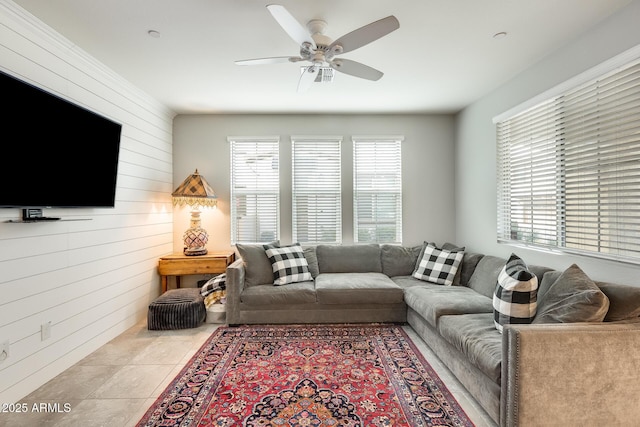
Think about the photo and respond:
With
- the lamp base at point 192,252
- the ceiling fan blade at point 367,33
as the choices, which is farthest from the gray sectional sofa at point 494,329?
the ceiling fan blade at point 367,33

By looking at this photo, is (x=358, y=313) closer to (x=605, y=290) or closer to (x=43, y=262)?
(x=605, y=290)

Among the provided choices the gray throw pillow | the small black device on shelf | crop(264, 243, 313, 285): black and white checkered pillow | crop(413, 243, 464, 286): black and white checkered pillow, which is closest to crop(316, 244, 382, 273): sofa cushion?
crop(264, 243, 313, 285): black and white checkered pillow

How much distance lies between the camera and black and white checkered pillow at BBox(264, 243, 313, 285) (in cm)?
342

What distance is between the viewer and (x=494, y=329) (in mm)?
2125

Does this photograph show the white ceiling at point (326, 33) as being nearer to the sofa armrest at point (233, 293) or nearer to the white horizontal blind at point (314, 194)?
the white horizontal blind at point (314, 194)

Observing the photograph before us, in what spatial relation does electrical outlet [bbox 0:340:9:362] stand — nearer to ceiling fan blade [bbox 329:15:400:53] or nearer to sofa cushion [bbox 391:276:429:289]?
ceiling fan blade [bbox 329:15:400:53]

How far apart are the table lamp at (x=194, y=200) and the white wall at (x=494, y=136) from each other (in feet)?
10.9

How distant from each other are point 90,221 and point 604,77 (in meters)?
4.16

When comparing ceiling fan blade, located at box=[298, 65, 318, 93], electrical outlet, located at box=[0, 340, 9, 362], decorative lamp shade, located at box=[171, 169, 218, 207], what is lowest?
electrical outlet, located at box=[0, 340, 9, 362]

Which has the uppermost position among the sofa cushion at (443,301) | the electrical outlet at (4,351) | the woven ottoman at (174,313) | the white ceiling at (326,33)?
the white ceiling at (326,33)

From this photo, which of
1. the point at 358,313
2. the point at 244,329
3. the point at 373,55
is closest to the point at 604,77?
the point at 373,55

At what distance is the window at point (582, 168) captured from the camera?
1.97 metres

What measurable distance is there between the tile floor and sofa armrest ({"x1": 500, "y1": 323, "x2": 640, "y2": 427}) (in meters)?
0.38

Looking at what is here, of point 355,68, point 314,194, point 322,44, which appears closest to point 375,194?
point 314,194
